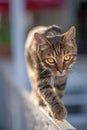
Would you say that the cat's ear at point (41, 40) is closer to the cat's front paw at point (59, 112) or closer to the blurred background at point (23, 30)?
the cat's front paw at point (59, 112)

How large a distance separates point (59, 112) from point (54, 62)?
0.13 meters

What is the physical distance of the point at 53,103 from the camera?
1607 millimetres

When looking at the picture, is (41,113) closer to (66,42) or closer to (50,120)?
(50,120)

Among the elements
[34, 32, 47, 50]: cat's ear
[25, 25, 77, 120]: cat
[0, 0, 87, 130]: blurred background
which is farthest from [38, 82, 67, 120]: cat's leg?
[0, 0, 87, 130]: blurred background

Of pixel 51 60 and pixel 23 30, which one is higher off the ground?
pixel 51 60

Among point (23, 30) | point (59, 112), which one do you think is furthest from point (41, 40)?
point (23, 30)

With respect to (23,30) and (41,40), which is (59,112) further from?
(23,30)

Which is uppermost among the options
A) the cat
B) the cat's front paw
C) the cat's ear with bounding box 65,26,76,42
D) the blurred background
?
the cat's ear with bounding box 65,26,76,42

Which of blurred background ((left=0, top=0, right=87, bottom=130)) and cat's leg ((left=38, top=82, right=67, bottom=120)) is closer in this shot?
cat's leg ((left=38, top=82, right=67, bottom=120))

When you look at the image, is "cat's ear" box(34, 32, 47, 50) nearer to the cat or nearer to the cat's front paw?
the cat

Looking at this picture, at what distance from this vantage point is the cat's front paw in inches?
61.7

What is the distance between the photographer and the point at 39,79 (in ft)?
5.64

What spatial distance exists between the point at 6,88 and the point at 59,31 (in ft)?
6.68

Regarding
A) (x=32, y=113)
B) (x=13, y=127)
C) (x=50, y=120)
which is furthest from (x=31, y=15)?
(x=50, y=120)
